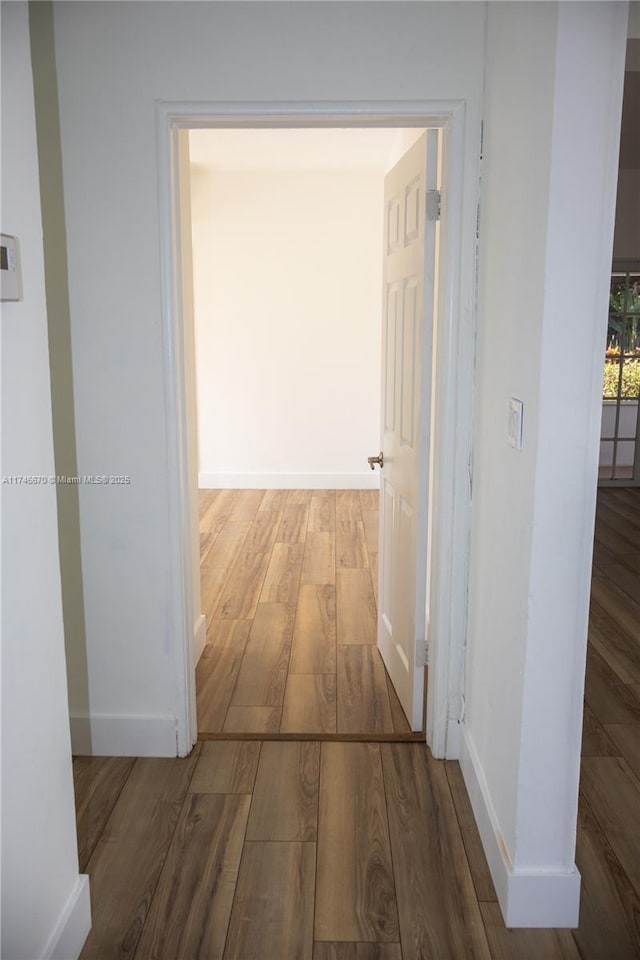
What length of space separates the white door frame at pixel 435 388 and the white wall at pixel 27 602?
2.83 ft

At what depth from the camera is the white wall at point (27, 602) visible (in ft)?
5.25

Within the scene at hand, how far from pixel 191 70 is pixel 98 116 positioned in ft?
1.01

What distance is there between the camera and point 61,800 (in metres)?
1.89

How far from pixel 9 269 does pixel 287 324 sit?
5.50 meters

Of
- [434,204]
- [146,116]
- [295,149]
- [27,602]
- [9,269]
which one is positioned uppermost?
[295,149]

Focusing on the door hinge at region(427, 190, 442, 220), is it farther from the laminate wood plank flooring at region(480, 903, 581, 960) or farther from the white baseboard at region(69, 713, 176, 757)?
the laminate wood plank flooring at region(480, 903, 581, 960)

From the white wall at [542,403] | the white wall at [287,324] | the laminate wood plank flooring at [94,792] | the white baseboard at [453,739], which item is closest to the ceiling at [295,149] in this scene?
the white wall at [287,324]

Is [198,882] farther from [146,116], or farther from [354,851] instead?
Answer: [146,116]

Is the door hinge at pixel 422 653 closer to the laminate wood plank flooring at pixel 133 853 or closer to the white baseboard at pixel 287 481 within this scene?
the laminate wood plank flooring at pixel 133 853

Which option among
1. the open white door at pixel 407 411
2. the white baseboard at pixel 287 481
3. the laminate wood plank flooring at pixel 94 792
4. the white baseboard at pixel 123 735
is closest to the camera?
the laminate wood plank flooring at pixel 94 792

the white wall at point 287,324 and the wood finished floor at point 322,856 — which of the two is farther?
the white wall at point 287,324

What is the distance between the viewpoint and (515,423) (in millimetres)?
2039

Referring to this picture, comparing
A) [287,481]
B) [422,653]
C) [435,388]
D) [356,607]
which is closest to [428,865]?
[422,653]

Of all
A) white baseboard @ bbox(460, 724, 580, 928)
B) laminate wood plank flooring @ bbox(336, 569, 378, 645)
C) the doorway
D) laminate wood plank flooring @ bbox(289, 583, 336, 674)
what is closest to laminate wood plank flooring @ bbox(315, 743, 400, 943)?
white baseboard @ bbox(460, 724, 580, 928)
